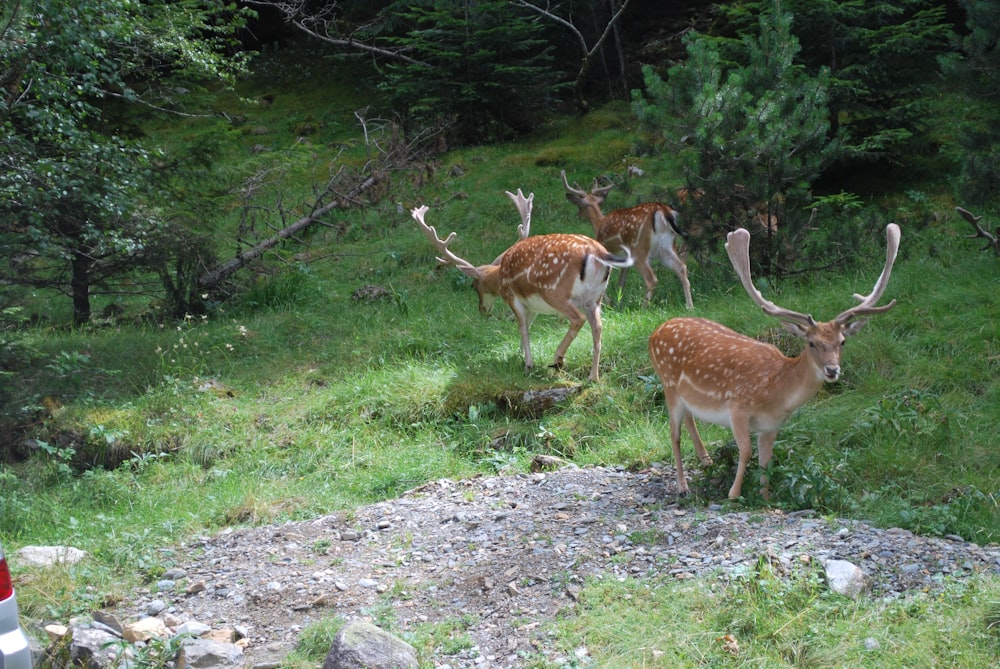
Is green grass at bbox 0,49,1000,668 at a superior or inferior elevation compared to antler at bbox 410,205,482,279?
inferior

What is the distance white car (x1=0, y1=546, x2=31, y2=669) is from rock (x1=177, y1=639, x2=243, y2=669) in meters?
1.13

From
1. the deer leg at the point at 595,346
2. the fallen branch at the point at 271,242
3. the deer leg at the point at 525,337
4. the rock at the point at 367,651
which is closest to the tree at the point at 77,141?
the fallen branch at the point at 271,242

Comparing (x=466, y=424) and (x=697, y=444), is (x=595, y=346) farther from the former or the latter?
(x=697, y=444)

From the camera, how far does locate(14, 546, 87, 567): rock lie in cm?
622

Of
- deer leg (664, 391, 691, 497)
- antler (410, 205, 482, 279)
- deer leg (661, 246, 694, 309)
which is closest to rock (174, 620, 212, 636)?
deer leg (664, 391, 691, 497)

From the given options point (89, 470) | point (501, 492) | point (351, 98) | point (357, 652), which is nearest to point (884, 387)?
point (501, 492)

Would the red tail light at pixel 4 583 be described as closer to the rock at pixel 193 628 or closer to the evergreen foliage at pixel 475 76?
the rock at pixel 193 628

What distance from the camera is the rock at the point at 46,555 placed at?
622cm

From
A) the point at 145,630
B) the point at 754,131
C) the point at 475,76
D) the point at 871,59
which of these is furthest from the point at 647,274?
the point at 145,630

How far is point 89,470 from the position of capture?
27.0ft

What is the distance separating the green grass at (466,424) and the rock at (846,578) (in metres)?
0.11

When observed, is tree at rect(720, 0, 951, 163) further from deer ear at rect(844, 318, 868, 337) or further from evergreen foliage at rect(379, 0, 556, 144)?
deer ear at rect(844, 318, 868, 337)

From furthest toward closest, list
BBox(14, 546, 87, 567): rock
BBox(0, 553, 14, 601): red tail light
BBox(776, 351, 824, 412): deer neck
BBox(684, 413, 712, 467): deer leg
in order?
BBox(684, 413, 712, 467): deer leg → BBox(14, 546, 87, 567): rock → BBox(776, 351, 824, 412): deer neck → BBox(0, 553, 14, 601): red tail light

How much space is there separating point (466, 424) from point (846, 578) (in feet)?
13.7
